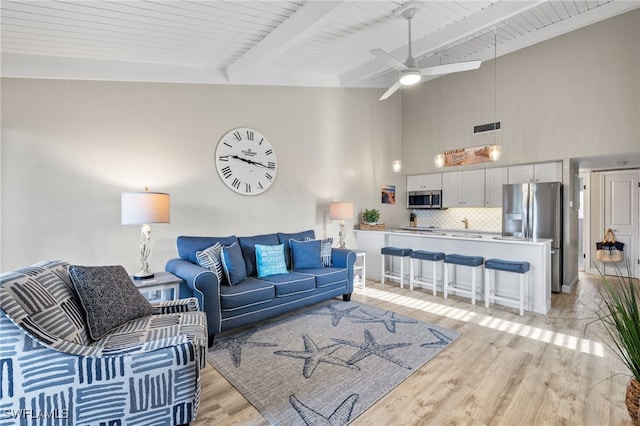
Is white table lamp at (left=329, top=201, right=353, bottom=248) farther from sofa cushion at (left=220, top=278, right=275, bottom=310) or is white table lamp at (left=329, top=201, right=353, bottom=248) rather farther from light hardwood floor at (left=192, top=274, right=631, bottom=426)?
light hardwood floor at (left=192, top=274, right=631, bottom=426)

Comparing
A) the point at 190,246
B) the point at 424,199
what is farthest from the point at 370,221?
the point at 190,246

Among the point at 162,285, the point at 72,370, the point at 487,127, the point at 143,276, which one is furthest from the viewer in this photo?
the point at 487,127

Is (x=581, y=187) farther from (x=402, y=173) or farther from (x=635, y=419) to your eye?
(x=635, y=419)

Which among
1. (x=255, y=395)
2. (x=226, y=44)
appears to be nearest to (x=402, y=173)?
(x=226, y=44)

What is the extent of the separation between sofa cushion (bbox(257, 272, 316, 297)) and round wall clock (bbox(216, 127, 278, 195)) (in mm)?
1410

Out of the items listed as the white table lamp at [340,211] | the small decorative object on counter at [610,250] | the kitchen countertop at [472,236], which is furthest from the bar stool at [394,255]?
the small decorative object on counter at [610,250]

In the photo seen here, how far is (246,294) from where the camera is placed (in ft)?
10.1

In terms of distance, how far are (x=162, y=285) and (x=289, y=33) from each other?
2772 mm

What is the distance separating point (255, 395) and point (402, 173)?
224 inches

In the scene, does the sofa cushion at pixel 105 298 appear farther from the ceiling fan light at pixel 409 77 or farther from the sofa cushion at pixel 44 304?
the ceiling fan light at pixel 409 77

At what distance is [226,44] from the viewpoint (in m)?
3.43

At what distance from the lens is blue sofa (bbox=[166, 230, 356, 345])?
283 cm

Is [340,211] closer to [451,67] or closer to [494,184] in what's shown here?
[451,67]

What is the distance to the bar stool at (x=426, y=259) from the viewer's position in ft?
14.6
